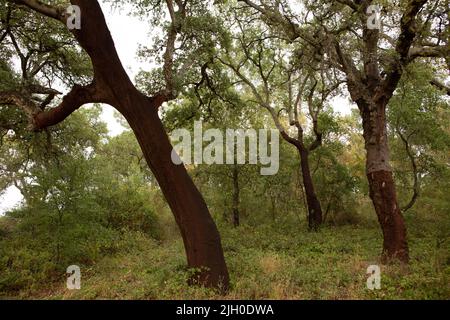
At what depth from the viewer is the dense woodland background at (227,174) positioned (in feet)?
23.2

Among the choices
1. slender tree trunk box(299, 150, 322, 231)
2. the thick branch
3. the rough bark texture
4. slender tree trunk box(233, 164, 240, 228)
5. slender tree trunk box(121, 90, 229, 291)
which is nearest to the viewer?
the rough bark texture

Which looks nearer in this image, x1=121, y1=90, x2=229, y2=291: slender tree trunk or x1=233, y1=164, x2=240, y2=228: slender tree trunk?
x1=121, y1=90, x2=229, y2=291: slender tree trunk

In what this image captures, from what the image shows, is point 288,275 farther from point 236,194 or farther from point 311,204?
point 236,194

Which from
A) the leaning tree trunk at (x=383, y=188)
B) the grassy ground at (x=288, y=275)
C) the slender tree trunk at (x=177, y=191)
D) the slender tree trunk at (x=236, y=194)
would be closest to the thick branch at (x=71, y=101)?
the slender tree trunk at (x=177, y=191)

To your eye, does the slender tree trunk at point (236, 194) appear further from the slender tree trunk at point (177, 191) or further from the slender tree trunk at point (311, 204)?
the slender tree trunk at point (177, 191)

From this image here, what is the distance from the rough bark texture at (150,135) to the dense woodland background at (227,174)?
0.11m

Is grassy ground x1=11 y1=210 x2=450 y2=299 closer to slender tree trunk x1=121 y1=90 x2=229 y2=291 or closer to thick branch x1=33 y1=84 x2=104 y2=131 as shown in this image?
slender tree trunk x1=121 y1=90 x2=229 y2=291

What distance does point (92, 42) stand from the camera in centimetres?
662

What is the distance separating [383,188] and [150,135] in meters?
5.80

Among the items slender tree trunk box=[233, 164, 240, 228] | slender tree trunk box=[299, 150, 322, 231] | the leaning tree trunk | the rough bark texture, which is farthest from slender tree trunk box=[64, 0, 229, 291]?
slender tree trunk box=[233, 164, 240, 228]

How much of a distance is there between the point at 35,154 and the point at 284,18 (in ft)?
31.3

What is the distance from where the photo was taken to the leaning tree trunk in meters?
8.21

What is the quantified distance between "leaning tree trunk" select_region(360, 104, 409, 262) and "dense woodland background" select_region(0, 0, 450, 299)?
0.61 ft

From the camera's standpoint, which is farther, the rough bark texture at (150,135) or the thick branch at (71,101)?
the thick branch at (71,101)
